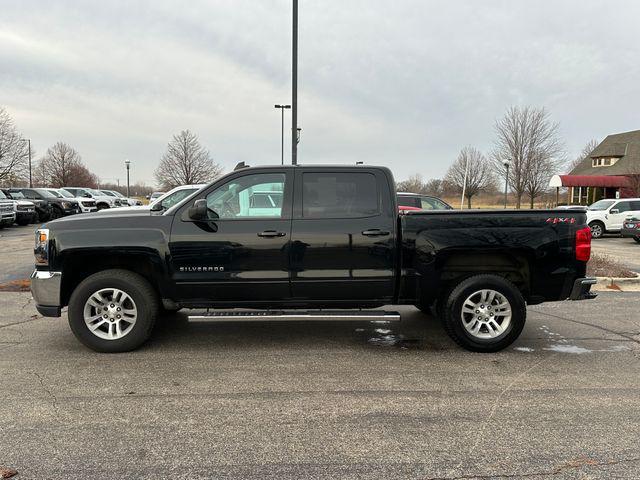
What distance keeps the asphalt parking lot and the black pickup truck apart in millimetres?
479

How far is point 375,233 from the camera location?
195 inches

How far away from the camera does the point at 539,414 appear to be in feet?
11.8

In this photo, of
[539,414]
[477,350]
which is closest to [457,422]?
[539,414]

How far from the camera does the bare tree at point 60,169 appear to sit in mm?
55031

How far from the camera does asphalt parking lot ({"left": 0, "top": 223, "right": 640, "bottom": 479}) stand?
2939 millimetres

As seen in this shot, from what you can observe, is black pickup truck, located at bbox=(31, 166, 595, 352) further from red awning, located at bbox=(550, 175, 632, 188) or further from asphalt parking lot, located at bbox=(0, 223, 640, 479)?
red awning, located at bbox=(550, 175, 632, 188)

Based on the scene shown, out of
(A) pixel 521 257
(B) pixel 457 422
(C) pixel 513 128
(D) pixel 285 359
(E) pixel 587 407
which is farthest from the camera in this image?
(C) pixel 513 128

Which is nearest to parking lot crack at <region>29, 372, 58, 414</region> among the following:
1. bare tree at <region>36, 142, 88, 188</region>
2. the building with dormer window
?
the building with dormer window

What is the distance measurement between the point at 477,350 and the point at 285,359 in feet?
6.58

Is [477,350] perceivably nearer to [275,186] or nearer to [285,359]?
[285,359]

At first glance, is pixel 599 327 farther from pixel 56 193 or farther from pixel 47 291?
pixel 56 193

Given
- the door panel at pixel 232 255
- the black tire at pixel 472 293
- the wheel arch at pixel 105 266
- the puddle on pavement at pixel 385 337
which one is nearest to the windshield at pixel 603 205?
the puddle on pavement at pixel 385 337

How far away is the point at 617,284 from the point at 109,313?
8.52 metres

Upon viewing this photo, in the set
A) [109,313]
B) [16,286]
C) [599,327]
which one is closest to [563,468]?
[599,327]
